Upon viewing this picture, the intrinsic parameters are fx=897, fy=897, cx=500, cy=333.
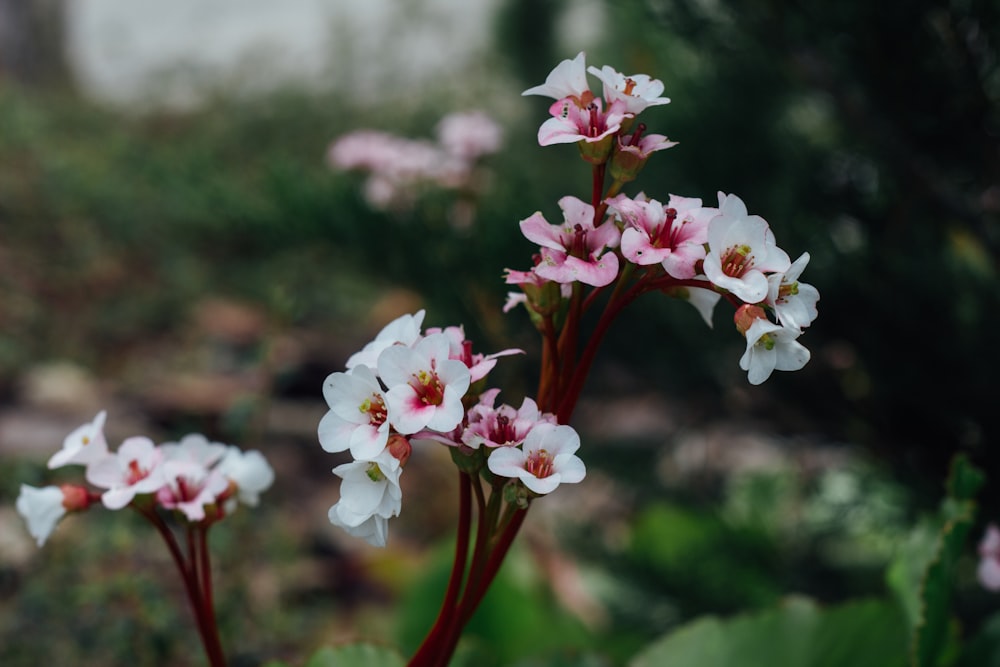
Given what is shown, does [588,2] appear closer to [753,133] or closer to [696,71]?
[696,71]

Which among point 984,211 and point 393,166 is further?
point 393,166

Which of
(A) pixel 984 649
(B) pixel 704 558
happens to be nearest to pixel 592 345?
(A) pixel 984 649

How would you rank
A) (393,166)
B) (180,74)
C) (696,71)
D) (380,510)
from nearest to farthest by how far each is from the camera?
(380,510) → (393,166) → (696,71) → (180,74)

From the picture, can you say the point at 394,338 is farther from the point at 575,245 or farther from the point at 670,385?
the point at 670,385

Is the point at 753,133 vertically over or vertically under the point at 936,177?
over

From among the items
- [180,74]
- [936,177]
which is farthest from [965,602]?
[180,74]

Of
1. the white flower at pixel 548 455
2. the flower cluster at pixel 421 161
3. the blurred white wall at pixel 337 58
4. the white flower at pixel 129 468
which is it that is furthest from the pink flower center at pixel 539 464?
the blurred white wall at pixel 337 58

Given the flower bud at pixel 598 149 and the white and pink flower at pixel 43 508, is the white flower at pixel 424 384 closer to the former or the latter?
the flower bud at pixel 598 149
